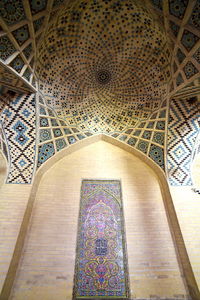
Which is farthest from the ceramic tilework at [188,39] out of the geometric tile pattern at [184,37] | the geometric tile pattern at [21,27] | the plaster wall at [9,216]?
the plaster wall at [9,216]

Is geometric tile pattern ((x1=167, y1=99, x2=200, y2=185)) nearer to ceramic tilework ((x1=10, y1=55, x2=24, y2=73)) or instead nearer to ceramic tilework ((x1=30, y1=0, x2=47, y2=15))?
ceramic tilework ((x1=30, y1=0, x2=47, y2=15))

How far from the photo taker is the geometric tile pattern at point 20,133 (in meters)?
4.74

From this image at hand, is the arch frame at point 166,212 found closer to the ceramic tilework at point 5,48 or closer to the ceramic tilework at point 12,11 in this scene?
the ceramic tilework at point 5,48

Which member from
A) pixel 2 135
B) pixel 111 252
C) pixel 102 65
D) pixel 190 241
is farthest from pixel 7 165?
pixel 190 241

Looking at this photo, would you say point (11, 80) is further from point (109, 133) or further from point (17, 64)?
point (109, 133)

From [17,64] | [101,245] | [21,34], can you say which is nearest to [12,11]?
[21,34]

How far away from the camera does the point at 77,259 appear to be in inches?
151

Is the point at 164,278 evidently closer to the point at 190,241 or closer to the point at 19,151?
the point at 190,241

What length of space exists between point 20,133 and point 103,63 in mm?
3416

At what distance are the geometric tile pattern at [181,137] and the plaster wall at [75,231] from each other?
729 millimetres

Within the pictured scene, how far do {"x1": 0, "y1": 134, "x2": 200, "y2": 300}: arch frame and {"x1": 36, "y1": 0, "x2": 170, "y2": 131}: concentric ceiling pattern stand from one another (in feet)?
2.92

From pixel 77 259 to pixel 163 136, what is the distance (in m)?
4.37

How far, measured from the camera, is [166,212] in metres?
4.58

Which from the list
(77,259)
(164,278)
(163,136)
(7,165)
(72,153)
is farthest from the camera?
(72,153)
